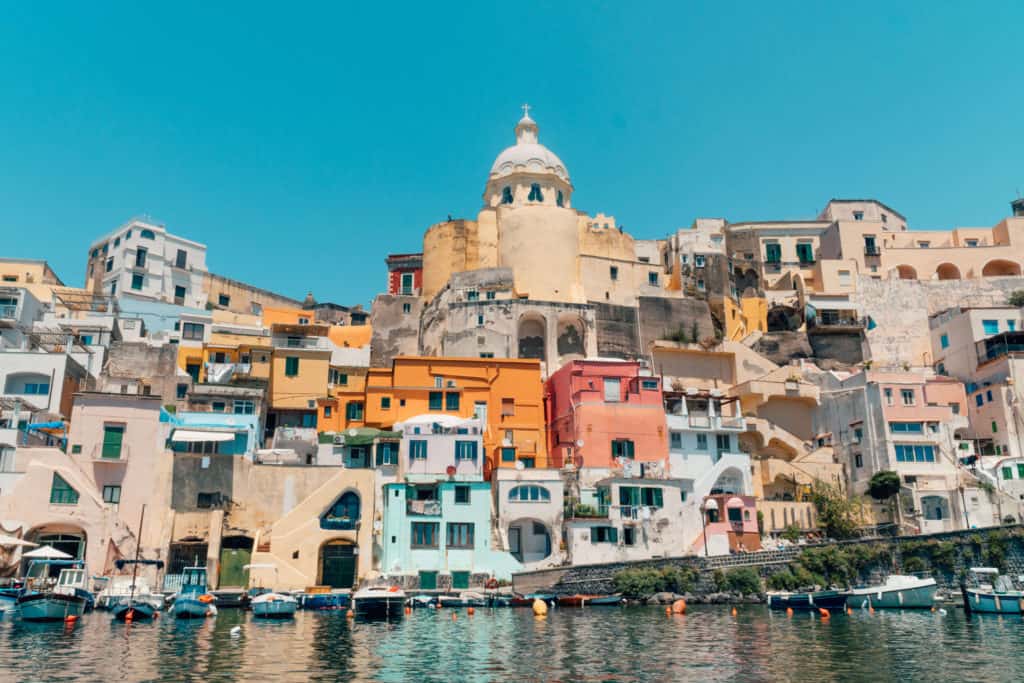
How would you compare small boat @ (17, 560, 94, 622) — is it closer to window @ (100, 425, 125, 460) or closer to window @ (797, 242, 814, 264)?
window @ (100, 425, 125, 460)

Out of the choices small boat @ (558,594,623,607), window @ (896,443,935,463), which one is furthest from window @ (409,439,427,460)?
window @ (896,443,935,463)

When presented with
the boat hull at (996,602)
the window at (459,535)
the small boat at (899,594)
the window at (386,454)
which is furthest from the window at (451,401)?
the boat hull at (996,602)

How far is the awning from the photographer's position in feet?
149

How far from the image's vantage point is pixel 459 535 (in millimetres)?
44969

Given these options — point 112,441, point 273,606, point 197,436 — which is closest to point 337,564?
point 273,606

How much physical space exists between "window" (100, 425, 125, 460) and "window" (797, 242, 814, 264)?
195ft

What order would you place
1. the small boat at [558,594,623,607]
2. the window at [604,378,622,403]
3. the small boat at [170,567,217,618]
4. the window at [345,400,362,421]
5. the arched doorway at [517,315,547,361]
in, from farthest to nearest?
the arched doorway at [517,315,547,361], the window at [345,400,362,421], the window at [604,378,622,403], the small boat at [558,594,623,607], the small boat at [170,567,217,618]

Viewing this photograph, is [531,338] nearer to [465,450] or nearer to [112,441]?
[465,450]

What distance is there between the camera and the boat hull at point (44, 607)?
1291 inches

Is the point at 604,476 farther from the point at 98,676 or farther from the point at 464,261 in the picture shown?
the point at 98,676

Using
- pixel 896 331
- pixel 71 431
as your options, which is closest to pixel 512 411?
pixel 71 431

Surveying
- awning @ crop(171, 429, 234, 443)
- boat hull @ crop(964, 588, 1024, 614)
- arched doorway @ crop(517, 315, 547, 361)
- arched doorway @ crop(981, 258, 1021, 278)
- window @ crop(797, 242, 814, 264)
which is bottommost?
boat hull @ crop(964, 588, 1024, 614)

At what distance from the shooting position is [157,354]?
5684 cm

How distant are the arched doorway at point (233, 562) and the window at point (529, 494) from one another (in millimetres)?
12862
